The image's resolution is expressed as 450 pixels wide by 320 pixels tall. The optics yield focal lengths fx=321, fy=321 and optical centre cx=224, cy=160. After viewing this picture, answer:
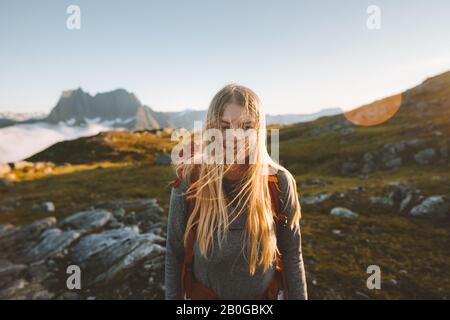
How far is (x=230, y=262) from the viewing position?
4.18 m

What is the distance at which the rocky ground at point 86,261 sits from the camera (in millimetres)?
13820

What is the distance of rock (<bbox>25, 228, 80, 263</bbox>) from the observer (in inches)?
712

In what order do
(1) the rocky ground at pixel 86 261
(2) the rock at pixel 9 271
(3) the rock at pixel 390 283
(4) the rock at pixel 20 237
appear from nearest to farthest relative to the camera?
(3) the rock at pixel 390 283 → (1) the rocky ground at pixel 86 261 → (2) the rock at pixel 9 271 → (4) the rock at pixel 20 237

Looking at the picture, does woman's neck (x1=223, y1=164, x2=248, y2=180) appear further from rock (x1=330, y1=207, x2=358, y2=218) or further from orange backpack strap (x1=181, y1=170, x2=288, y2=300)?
rock (x1=330, y1=207, x2=358, y2=218)

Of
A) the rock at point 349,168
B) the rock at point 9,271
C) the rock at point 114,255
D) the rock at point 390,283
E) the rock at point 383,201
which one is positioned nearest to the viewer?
the rock at point 390,283

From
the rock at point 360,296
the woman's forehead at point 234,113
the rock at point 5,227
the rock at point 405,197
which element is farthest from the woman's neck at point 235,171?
the rock at point 5,227

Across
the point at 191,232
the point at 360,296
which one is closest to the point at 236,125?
the point at 191,232

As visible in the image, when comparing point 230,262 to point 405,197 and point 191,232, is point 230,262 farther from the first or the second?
point 405,197

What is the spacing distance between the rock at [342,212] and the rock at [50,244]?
17.4m

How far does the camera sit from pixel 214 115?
4172 mm

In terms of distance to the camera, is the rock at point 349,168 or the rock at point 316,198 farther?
the rock at point 349,168

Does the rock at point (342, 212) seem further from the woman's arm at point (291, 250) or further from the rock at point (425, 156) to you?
the rock at point (425, 156)
